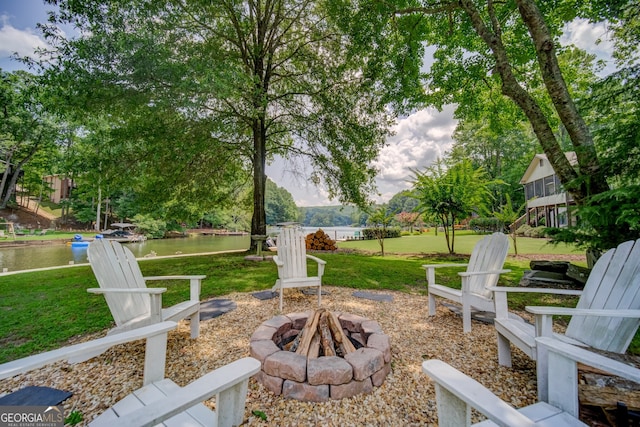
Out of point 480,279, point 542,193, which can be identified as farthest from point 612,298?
point 542,193

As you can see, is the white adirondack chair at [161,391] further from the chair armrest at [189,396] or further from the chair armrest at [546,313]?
the chair armrest at [546,313]

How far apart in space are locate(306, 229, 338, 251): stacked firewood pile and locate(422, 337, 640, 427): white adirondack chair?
33.4ft

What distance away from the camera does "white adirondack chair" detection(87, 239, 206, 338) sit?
2.07 meters

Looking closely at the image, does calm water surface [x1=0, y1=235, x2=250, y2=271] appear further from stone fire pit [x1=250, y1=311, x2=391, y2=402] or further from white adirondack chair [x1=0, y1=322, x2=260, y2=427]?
stone fire pit [x1=250, y1=311, x2=391, y2=402]

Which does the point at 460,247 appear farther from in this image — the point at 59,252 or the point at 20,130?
the point at 20,130

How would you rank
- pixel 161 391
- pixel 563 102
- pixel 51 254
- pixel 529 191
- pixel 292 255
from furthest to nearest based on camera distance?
1. pixel 529 191
2. pixel 51 254
3. pixel 292 255
4. pixel 563 102
5. pixel 161 391

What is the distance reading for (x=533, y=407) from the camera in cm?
116

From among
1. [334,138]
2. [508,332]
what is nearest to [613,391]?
[508,332]

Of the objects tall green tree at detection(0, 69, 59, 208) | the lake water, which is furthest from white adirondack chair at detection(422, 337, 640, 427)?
tall green tree at detection(0, 69, 59, 208)

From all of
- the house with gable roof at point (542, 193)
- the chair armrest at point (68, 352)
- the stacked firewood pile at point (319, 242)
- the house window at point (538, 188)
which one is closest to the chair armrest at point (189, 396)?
the chair armrest at point (68, 352)

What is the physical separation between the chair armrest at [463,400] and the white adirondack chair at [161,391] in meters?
0.76

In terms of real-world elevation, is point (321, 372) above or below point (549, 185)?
below

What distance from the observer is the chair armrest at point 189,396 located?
752 mm

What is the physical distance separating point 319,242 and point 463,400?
10657 millimetres
